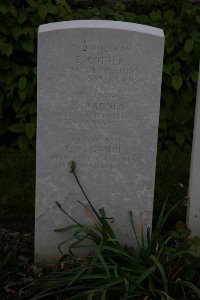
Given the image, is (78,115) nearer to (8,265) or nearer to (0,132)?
(8,265)

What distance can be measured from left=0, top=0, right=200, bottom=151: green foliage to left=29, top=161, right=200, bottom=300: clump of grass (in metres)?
2.05

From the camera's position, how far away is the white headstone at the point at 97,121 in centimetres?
367

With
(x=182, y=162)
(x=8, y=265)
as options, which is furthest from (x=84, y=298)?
(x=182, y=162)

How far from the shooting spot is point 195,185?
402 centimetres

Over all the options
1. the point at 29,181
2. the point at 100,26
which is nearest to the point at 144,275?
the point at 100,26

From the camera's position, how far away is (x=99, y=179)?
3.94 meters

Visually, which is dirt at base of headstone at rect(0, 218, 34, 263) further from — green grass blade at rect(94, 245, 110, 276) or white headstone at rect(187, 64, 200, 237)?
white headstone at rect(187, 64, 200, 237)

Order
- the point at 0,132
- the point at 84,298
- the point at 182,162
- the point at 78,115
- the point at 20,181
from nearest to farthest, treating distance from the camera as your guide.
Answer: the point at 84,298 < the point at 78,115 < the point at 20,181 < the point at 182,162 < the point at 0,132

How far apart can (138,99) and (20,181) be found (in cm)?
179

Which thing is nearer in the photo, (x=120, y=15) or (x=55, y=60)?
(x=55, y=60)

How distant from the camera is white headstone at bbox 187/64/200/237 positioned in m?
3.91

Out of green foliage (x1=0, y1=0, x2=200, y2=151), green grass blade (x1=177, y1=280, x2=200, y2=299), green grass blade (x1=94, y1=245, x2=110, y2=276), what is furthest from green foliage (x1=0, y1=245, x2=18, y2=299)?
green foliage (x1=0, y1=0, x2=200, y2=151)

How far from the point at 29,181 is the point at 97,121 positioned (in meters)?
1.54

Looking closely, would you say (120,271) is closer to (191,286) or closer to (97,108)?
(191,286)
